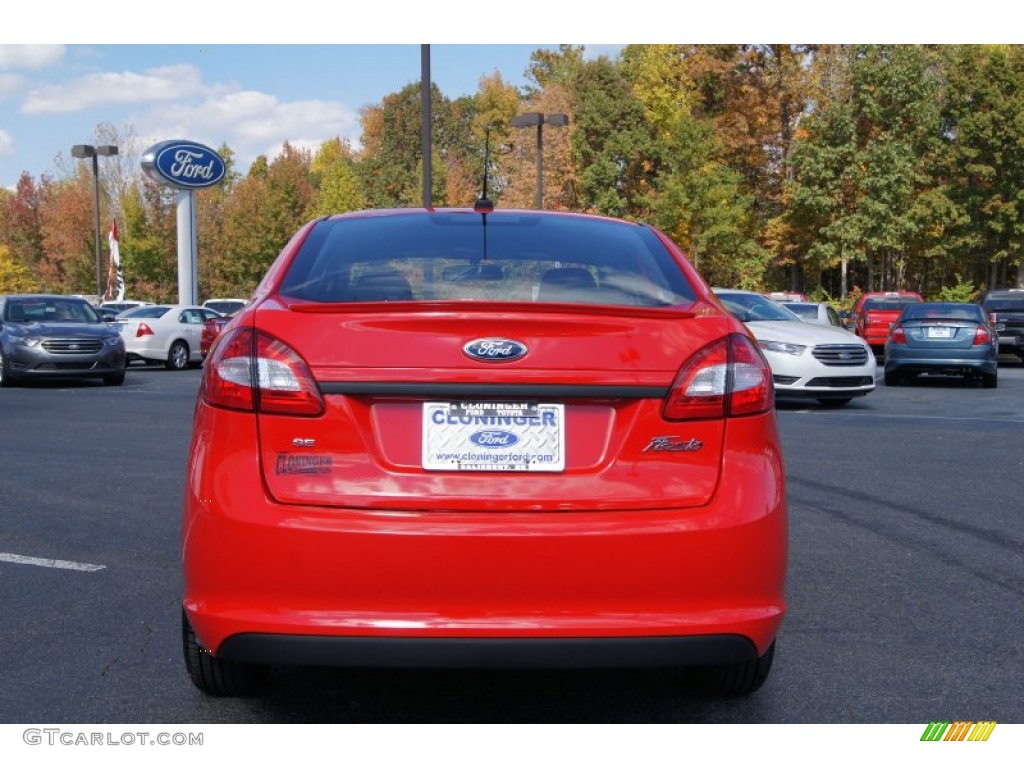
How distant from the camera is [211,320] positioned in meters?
25.7

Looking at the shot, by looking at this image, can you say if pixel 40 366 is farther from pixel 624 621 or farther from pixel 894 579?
pixel 624 621

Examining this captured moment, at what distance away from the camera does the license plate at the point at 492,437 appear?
320 centimetres

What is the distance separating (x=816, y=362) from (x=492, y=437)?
12376 millimetres

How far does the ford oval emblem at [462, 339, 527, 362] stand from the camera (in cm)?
323

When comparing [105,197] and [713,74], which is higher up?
[713,74]

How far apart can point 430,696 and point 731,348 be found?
5.02 ft

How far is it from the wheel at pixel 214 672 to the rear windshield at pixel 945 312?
17.3m

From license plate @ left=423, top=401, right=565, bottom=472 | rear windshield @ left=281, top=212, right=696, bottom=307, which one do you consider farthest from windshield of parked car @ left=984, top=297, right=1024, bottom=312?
license plate @ left=423, top=401, right=565, bottom=472

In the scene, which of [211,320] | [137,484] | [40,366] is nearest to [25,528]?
[137,484]

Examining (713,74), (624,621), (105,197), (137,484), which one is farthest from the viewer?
(105,197)

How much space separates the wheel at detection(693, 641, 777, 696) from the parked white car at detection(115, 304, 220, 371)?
899 inches

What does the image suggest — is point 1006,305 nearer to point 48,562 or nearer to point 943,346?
point 943,346

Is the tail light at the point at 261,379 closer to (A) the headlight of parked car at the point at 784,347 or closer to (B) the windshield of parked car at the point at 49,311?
(A) the headlight of parked car at the point at 784,347

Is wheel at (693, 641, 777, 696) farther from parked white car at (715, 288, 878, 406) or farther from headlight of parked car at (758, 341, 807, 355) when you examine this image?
headlight of parked car at (758, 341, 807, 355)
